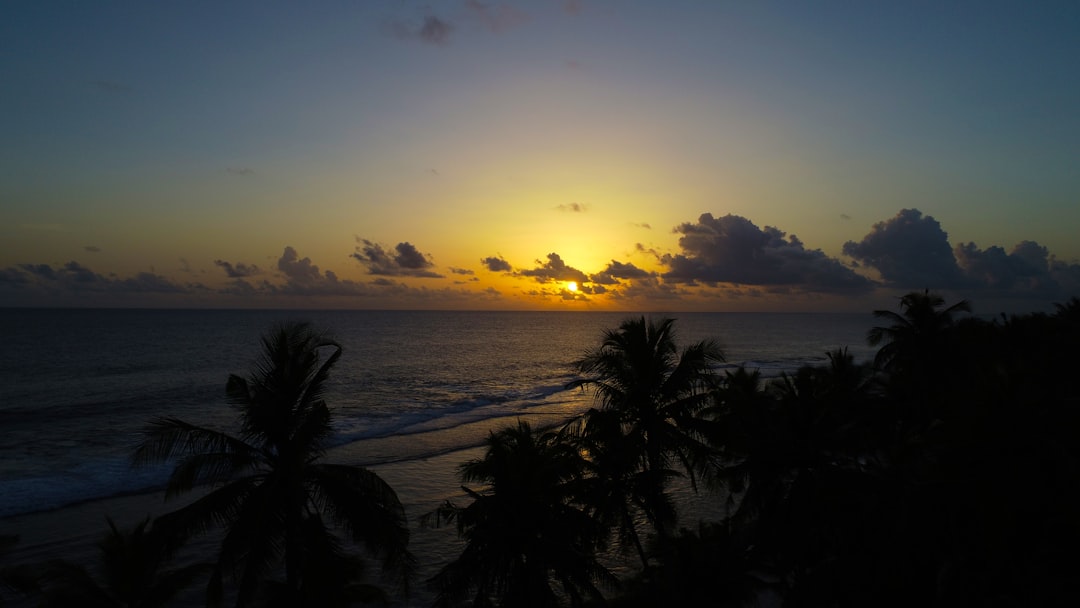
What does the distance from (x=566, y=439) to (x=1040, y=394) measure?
11799mm

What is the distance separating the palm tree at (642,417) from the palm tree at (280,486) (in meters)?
7.58

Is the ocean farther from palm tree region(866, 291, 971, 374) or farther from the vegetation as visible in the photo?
palm tree region(866, 291, 971, 374)

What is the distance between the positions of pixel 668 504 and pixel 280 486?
1170 cm

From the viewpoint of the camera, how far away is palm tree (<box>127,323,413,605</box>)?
452 inches

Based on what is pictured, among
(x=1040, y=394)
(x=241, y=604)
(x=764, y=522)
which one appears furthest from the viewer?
(x=764, y=522)

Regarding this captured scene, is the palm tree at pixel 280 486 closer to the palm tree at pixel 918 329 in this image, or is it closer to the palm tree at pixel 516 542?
the palm tree at pixel 516 542

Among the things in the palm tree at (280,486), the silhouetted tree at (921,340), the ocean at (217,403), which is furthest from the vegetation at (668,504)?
the silhouetted tree at (921,340)

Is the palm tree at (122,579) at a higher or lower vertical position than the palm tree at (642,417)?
lower

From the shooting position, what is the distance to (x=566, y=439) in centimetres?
1867

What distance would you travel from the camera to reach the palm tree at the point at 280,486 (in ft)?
37.7

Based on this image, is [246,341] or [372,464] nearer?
[372,464]

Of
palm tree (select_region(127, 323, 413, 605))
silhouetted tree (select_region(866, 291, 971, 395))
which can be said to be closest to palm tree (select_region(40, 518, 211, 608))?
palm tree (select_region(127, 323, 413, 605))

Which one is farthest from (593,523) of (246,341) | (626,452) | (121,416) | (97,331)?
(97,331)

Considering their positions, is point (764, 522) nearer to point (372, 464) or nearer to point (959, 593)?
point (959, 593)
